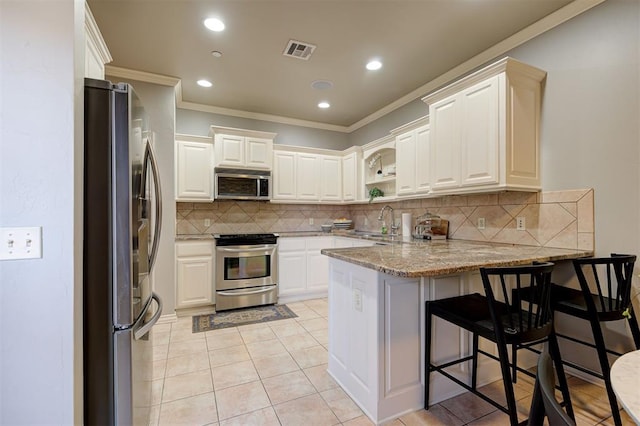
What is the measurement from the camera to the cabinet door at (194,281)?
3510 millimetres

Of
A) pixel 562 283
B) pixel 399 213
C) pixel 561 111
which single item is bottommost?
pixel 562 283

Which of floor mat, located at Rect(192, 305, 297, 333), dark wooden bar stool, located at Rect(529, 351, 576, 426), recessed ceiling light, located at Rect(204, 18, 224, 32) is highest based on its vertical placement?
recessed ceiling light, located at Rect(204, 18, 224, 32)

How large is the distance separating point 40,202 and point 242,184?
299 centimetres

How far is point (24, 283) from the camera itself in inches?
42.3

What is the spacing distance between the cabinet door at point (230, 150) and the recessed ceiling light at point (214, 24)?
5.10 ft

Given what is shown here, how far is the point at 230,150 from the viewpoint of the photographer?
3920mm

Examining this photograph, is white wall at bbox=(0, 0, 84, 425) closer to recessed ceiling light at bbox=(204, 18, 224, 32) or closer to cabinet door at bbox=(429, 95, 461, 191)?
recessed ceiling light at bbox=(204, 18, 224, 32)

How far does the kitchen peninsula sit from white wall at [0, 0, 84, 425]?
4.55ft

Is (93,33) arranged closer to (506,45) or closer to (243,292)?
(243,292)

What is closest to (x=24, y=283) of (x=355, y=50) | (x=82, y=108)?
(x=82, y=108)

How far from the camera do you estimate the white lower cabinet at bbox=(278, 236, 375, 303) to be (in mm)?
4039

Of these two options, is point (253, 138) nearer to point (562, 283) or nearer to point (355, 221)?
point (355, 221)

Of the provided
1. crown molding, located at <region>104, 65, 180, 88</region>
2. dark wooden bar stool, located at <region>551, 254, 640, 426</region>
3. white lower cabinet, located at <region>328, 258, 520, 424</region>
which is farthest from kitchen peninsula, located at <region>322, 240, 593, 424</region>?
crown molding, located at <region>104, 65, 180, 88</region>

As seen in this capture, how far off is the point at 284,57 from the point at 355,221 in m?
2.97
